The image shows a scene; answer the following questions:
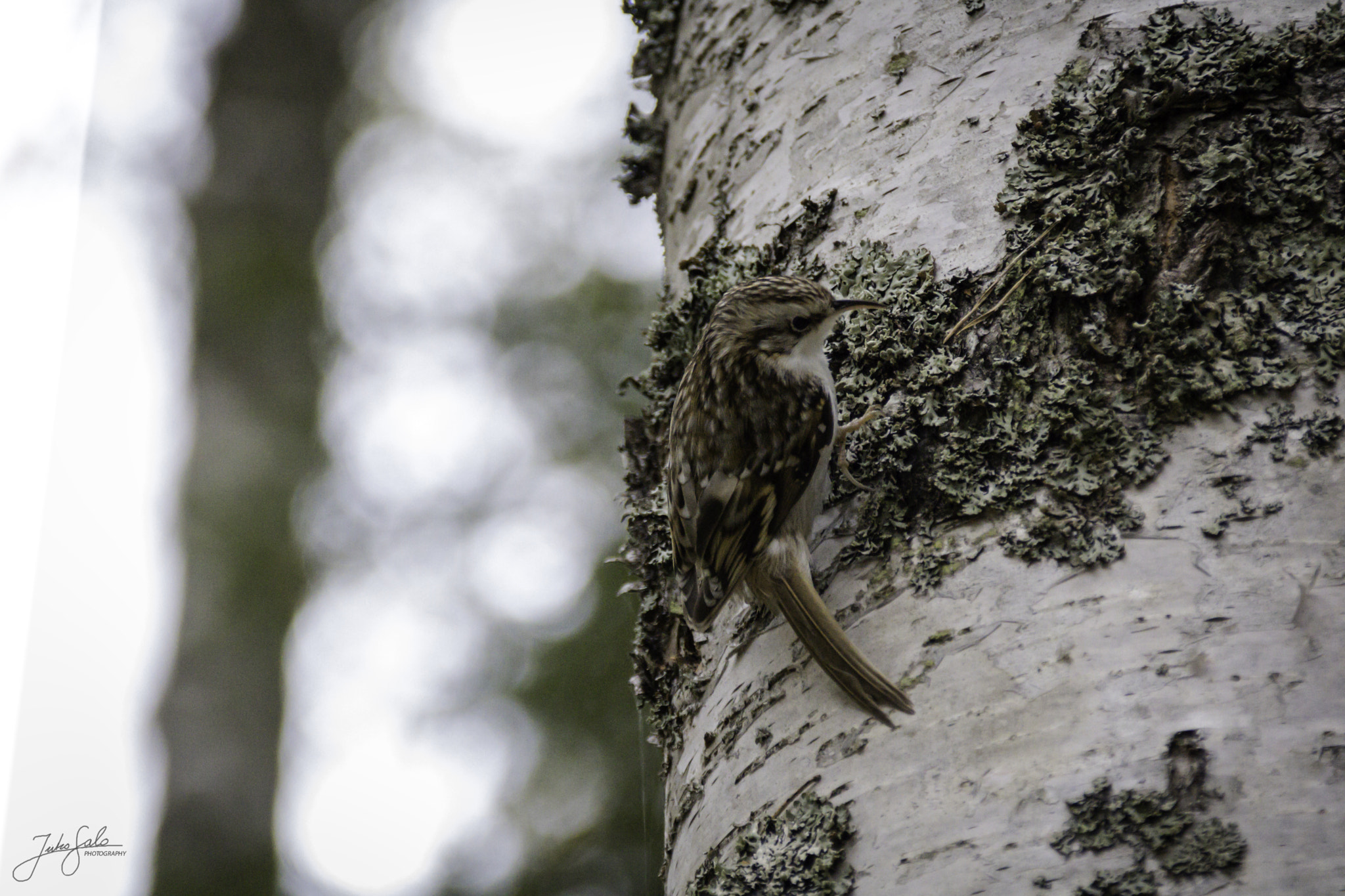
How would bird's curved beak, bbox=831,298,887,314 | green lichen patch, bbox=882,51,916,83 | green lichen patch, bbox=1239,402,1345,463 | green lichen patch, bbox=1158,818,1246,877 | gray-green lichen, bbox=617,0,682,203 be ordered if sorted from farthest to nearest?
1. gray-green lichen, bbox=617,0,682,203
2. green lichen patch, bbox=882,51,916,83
3. bird's curved beak, bbox=831,298,887,314
4. green lichen patch, bbox=1239,402,1345,463
5. green lichen patch, bbox=1158,818,1246,877

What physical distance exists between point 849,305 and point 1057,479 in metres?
0.48

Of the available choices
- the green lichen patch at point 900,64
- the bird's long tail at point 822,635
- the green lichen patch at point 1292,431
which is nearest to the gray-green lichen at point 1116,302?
the green lichen patch at point 1292,431

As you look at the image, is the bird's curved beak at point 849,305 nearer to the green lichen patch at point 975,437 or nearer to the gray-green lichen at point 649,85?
the green lichen patch at point 975,437

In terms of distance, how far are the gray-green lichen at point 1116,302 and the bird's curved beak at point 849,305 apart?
0.03m

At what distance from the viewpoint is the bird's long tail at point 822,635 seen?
124 cm

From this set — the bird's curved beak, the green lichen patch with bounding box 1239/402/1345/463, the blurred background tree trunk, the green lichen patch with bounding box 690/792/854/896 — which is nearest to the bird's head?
the bird's curved beak

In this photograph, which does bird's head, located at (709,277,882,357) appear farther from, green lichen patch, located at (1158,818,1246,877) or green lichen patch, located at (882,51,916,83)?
green lichen patch, located at (1158,818,1246,877)

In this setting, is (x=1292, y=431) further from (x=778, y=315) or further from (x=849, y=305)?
(x=778, y=315)

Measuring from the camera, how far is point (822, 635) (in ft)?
4.45

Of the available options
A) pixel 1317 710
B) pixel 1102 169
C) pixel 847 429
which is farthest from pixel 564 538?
pixel 1317 710

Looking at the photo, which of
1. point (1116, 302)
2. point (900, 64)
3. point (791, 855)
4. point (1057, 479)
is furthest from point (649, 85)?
point (791, 855)

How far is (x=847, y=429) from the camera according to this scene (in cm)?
163

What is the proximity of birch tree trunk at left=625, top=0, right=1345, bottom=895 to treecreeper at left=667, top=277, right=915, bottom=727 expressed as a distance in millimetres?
64

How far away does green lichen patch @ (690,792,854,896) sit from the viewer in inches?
47.4
